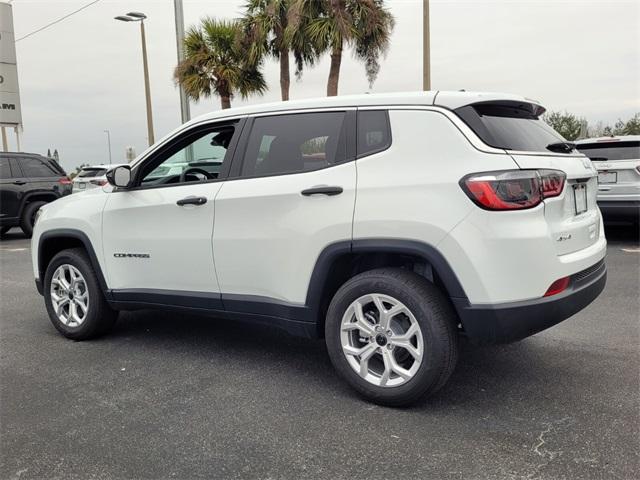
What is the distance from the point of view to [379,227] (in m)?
3.06

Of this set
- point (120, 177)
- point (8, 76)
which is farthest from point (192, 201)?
point (8, 76)

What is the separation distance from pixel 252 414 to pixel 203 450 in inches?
17.1

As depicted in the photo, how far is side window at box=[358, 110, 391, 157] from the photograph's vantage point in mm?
3180

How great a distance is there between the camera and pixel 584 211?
10.9 ft

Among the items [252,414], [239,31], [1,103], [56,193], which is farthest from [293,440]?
[1,103]

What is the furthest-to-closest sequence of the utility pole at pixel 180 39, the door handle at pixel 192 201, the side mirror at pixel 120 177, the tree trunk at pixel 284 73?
the tree trunk at pixel 284 73 → the utility pole at pixel 180 39 → the side mirror at pixel 120 177 → the door handle at pixel 192 201

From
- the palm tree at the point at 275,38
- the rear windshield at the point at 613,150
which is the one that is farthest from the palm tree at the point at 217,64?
the rear windshield at the point at 613,150

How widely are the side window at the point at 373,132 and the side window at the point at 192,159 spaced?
1000mm

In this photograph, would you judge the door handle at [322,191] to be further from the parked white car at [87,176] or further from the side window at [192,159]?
the parked white car at [87,176]

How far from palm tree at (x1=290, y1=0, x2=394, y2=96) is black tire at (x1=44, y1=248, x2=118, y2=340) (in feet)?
43.4

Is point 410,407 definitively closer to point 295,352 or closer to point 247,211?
point 295,352

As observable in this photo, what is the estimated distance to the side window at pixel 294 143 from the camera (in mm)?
3357

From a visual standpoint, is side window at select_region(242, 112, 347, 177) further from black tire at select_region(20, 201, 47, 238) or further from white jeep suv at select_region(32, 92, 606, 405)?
black tire at select_region(20, 201, 47, 238)

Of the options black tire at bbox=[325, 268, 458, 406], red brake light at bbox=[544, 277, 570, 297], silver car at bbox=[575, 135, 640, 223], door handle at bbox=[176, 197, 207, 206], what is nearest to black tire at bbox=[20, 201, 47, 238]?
door handle at bbox=[176, 197, 207, 206]
